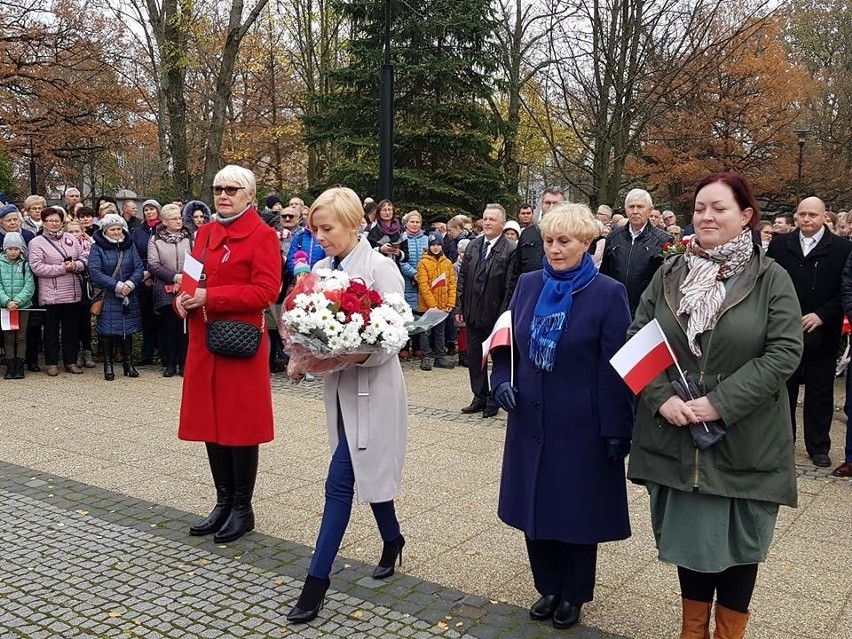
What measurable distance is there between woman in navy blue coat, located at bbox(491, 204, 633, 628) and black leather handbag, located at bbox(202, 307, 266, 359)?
179 centimetres

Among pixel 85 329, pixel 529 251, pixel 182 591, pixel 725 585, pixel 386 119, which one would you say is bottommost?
pixel 182 591

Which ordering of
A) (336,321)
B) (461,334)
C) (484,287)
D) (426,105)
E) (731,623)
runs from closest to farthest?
(731,623) < (336,321) < (484,287) < (461,334) < (426,105)

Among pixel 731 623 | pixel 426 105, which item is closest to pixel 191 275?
pixel 731 623

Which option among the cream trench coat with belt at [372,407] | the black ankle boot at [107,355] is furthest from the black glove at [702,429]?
the black ankle boot at [107,355]

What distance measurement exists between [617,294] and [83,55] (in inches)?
1044

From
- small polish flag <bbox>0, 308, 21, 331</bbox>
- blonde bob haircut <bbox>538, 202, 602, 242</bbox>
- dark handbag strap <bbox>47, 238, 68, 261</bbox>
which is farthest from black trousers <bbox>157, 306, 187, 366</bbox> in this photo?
blonde bob haircut <bbox>538, 202, 602, 242</bbox>

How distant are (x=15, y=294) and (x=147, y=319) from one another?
168 cm

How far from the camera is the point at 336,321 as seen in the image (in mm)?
4105

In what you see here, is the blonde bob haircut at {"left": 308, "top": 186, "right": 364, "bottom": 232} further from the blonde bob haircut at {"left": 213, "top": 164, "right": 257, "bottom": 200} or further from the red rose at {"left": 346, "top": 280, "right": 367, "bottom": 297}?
the blonde bob haircut at {"left": 213, "top": 164, "right": 257, "bottom": 200}

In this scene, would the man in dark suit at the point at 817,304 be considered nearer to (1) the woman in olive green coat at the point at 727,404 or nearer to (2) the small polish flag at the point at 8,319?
(1) the woman in olive green coat at the point at 727,404

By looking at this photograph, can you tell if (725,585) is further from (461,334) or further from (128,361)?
(461,334)

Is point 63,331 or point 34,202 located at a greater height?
point 34,202

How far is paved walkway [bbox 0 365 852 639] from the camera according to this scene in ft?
13.8

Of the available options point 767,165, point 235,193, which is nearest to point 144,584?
point 235,193
